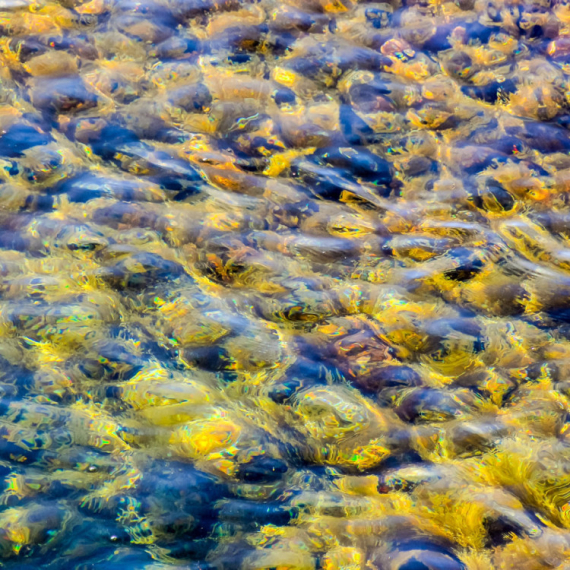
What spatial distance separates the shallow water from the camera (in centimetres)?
86

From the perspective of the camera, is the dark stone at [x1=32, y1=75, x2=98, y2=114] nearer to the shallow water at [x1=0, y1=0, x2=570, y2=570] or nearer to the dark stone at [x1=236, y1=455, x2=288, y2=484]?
the shallow water at [x1=0, y1=0, x2=570, y2=570]

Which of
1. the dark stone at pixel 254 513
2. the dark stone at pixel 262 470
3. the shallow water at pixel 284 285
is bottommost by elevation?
the dark stone at pixel 254 513

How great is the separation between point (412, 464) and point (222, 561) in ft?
1.01

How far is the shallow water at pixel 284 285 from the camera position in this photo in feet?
2.84

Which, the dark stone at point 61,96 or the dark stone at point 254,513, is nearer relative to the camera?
the dark stone at point 254,513

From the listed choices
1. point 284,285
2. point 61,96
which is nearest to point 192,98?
point 61,96

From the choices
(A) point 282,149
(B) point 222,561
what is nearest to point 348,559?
(B) point 222,561

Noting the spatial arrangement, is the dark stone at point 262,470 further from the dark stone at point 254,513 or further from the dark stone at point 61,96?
the dark stone at point 61,96

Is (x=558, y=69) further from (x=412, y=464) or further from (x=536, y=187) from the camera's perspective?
(x=412, y=464)

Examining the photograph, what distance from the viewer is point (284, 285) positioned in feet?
3.64

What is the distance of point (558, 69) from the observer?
142 centimetres

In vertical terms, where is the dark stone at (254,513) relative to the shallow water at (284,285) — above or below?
below

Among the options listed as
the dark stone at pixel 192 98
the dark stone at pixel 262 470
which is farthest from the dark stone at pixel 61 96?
the dark stone at pixel 262 470

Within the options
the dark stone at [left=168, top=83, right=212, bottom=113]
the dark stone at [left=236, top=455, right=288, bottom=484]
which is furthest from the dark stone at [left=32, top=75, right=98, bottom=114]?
the dark stone at [left=236, top=455, right=288, bottom=484]
